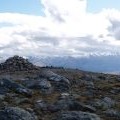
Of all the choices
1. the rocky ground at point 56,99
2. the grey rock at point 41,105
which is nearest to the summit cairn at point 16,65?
the rocky ground at point 56,99

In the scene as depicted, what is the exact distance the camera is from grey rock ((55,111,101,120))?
33.5 metres

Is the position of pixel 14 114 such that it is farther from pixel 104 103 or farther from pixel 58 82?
pixel 58 82

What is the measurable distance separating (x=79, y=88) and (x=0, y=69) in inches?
720

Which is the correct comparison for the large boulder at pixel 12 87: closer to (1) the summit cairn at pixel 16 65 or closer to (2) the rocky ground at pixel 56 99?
(2) the rocky ground at pixel 56 99

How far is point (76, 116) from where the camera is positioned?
3369 cm

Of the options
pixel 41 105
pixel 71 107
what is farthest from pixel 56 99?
pixel 71 107

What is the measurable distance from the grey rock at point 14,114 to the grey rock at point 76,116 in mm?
2390

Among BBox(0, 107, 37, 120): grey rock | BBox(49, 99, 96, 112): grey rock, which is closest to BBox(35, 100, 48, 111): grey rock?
BBox(49, 99, 96, 112): grey rock

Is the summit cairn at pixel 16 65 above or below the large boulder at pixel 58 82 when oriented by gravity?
above

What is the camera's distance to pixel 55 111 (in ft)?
120

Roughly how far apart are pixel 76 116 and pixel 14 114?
5228 millimetres

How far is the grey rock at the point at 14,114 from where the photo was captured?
3259 centimetres

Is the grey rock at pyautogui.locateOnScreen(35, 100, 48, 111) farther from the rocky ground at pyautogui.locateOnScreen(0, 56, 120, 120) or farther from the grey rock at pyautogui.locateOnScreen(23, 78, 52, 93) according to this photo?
the grey rock at pyautogui.locateOnScreen(23, 78, 52, 93)

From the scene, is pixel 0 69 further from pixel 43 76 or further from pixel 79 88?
pixel 79 88
